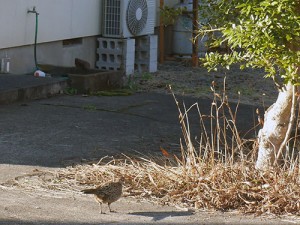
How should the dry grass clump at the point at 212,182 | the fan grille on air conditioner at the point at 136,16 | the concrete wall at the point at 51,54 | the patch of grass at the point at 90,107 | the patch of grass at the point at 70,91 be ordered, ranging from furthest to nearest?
the fan grille on air conditioner at the point at 136,16 < the concrete wall at the point at 51,54 < the patch of grass at the point at 70,91 < the patch of grass at the point at 90,107 < the dry grass clump at the point at 212,182

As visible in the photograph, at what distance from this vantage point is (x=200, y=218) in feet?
22.1

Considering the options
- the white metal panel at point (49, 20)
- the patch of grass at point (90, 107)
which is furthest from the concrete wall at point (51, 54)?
the patch of grass at point (90, 107)

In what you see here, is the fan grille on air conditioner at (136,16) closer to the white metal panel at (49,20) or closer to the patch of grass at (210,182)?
the white metal panel at (49,20)

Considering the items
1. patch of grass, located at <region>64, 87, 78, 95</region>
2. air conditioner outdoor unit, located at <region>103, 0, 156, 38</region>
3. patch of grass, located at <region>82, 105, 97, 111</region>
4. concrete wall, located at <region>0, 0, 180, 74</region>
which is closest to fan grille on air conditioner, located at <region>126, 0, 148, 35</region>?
air conditioner outdoor unit, located at <region>103, 0, 156, 38</region>

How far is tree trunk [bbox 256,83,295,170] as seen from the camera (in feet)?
24.0

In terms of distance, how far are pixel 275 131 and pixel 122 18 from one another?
799cm

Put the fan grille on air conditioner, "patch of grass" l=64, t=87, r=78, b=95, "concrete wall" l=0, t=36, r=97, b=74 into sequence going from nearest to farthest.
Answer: "patch of grass" l=64, t=87, r=78, b=95 < "concrete wall" l=0, t=36, r=97, b=74 < the fan grille on air conditioner

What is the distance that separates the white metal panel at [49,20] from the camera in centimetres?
1273

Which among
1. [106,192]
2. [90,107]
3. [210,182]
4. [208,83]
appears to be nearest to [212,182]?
[210,182]

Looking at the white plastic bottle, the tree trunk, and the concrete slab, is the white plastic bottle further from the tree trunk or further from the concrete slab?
the tree trunk

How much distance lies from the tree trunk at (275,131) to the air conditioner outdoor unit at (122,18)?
7.90 meters

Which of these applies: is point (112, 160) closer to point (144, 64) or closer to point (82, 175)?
point (82, 175)

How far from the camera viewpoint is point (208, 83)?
48.7ft

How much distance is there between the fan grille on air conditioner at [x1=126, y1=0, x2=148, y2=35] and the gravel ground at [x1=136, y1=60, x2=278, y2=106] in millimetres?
839
